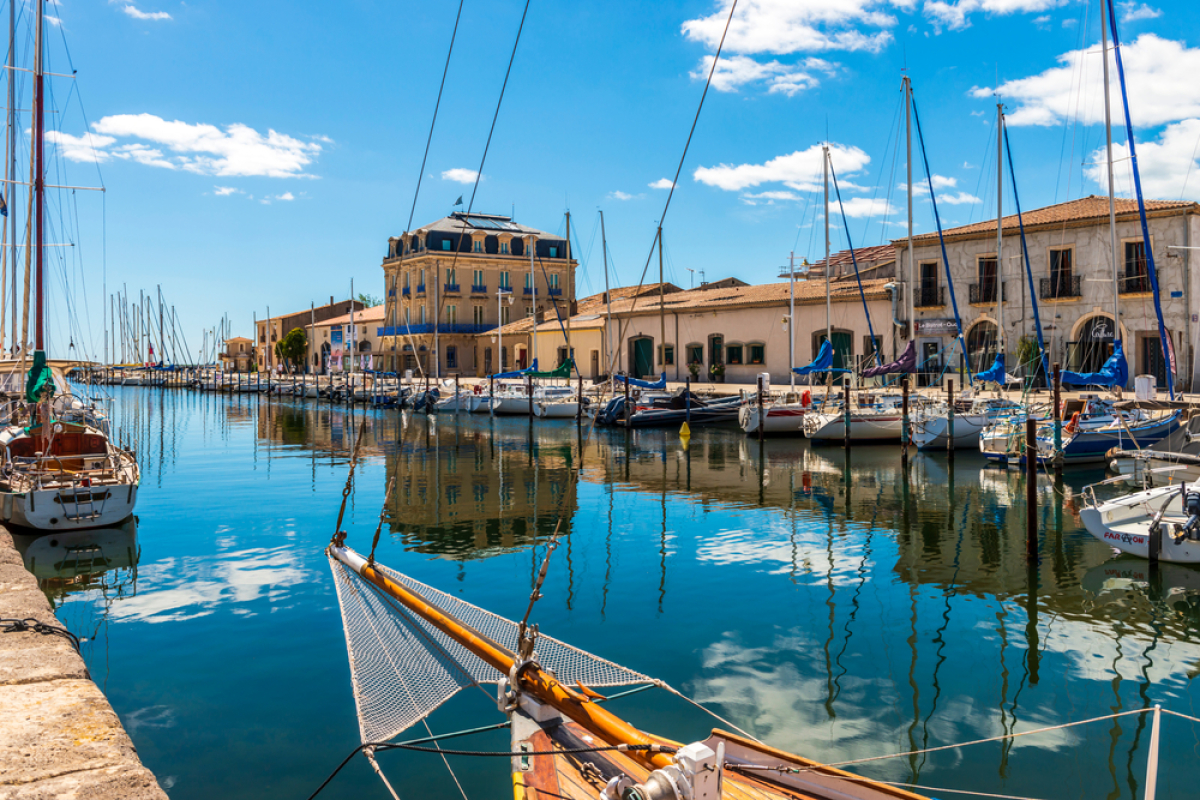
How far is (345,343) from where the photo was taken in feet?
261

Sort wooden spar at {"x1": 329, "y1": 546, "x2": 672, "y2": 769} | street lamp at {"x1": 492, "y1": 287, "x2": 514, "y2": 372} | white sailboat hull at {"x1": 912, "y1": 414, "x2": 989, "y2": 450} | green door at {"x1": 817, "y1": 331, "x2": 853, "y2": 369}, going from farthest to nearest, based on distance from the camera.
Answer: street lamp at {"x1": 492, "y1": 287, "x2": 514, "y2": 372}, green door at {"x1": 817, "y1": 331, "x2": 853, "y2": 369}, white sailboat hull at {"x1": 912, "y1": 414, "x2": 989, "y2": 450}, wooden spar at {"x1": 329, "y1": 546, "x2": 672, "y2": 769}

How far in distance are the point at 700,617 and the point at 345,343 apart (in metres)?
73.2

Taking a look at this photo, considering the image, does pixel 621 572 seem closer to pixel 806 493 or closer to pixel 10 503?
pixel 806 493

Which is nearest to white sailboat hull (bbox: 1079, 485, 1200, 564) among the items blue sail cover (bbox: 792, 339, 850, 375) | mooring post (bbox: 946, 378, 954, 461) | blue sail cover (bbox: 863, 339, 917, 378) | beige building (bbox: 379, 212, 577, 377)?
mooring post (bbox: 946, 378, 954, 461)

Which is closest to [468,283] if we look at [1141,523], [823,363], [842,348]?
[842,348]

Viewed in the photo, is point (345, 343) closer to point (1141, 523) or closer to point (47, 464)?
point (47, 464)

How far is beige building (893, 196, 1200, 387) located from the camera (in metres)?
31.5

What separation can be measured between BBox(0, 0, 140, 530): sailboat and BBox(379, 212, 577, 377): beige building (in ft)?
164

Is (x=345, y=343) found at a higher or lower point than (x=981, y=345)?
higher

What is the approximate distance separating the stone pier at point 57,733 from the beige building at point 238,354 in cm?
10448

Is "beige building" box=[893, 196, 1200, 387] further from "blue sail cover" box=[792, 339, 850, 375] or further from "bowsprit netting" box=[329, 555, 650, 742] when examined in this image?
"bowsprit netting" box=[329, 555, 650, 742]

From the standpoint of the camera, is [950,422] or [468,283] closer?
[950,422]

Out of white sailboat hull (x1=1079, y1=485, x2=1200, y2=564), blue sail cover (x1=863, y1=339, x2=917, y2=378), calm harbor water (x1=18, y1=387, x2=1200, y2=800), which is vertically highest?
blue sail cover (x1=863, y1=339, x2=917, y2=378)

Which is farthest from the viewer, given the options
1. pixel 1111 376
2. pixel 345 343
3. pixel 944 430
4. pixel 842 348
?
pixel 345 343
